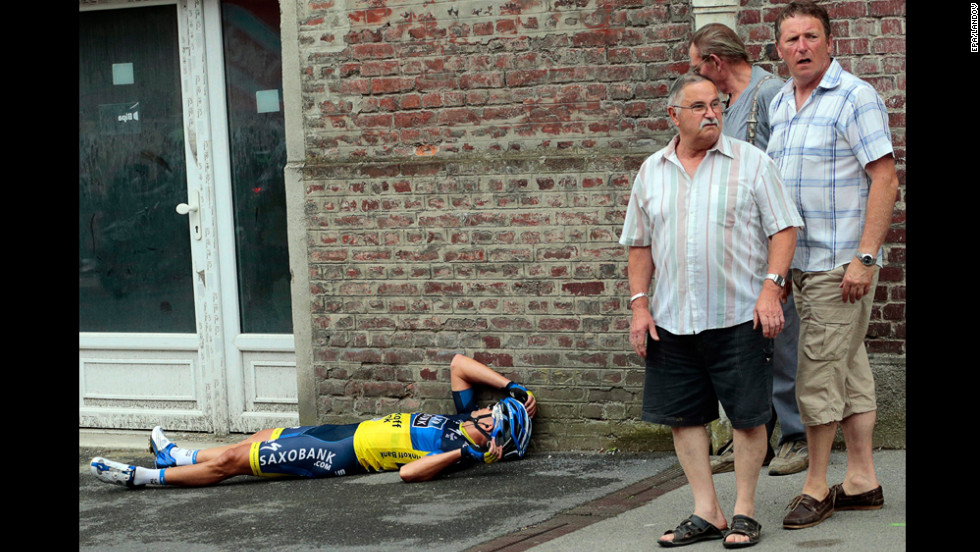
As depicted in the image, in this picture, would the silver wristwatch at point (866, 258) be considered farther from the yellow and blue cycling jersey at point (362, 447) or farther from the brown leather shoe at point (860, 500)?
the yellow and blue cycling jersey at point (362, 447)

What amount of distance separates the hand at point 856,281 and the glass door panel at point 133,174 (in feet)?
16.0

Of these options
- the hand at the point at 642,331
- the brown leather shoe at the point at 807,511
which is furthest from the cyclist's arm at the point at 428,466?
the brown leather shoe at the point at 807,511

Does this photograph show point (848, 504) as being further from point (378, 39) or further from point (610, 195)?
point (378, 39)

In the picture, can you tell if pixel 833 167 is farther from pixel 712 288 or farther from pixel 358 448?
pixel 358 448

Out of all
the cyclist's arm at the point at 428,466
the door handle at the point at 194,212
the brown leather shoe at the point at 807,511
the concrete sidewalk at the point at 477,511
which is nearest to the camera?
the brown leather shoe at the point at 807,511

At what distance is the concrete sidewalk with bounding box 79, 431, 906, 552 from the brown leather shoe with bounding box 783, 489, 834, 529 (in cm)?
4

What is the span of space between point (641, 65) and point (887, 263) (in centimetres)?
169

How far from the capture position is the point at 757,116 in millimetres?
5578

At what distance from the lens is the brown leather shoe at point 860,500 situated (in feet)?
16.2

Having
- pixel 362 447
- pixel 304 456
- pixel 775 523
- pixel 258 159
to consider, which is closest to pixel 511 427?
pixel 362 447

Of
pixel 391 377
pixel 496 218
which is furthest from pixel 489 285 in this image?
pixel 391 377

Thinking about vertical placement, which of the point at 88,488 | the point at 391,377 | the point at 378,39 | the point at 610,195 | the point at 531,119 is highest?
the point at 378,39

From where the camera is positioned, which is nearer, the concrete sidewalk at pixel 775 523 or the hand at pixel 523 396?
the concrete sidewalk at pixel 775 523

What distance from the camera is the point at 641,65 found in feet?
21.4
